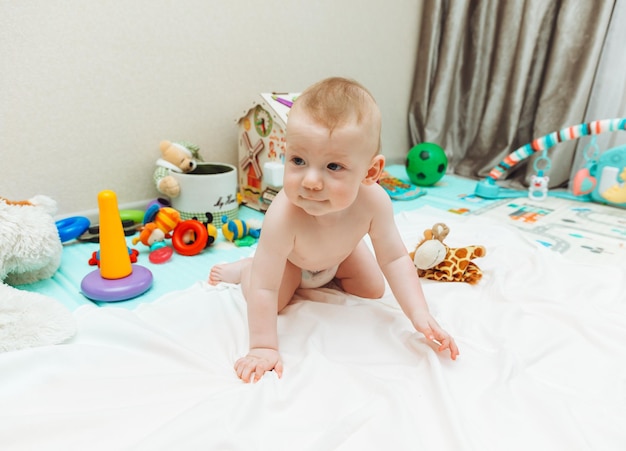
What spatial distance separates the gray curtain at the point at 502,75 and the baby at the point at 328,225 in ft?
4.52

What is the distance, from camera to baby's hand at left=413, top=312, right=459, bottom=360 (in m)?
0.66

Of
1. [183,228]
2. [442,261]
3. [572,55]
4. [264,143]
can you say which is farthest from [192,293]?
[572,55]

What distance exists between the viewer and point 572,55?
5.54 feet

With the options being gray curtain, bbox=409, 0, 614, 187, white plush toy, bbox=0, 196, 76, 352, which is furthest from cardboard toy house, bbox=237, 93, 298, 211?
gray curtain, bbox=409, 0, 614, 187

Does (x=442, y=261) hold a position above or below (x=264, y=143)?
below

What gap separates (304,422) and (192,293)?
0.42m

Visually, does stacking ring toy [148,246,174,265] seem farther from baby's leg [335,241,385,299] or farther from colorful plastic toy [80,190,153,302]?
baby's leg [335,241,385,299]

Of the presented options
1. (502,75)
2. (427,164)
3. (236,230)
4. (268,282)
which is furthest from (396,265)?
(502,75)

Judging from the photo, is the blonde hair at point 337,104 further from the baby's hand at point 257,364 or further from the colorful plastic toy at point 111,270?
the colorful plastic toy at point 111,270

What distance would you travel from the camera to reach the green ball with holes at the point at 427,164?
1819 millimetres

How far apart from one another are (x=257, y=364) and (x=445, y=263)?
505mm

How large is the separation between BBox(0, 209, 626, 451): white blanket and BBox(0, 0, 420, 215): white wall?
638 mm

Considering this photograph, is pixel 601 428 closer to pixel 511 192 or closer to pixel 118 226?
pixel 118 226

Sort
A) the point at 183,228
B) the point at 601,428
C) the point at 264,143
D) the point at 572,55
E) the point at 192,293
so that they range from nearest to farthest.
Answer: the point at 601,428, the point at 192,293, the point at 183,228, the point at 264,143, the point at 572,55
